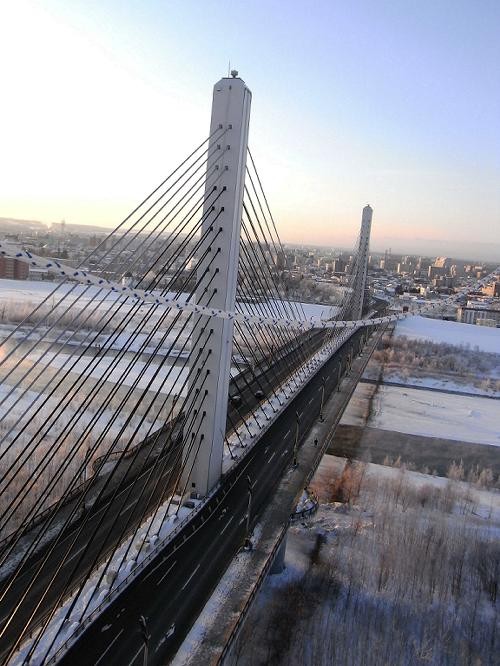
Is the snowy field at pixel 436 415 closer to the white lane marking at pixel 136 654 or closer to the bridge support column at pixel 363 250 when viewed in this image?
the bridge support column at pixel 363 250

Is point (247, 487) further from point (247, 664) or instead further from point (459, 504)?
point (459, 504)

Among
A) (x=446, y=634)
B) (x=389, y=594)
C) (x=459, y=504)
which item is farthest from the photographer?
(x=459, y=504)

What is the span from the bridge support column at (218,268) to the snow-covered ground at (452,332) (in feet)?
107

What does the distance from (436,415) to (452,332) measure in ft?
72.3

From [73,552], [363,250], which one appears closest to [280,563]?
[73,552]

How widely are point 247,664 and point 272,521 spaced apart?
232 cm

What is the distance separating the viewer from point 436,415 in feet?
71.0

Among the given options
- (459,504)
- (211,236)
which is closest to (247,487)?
(211,236)

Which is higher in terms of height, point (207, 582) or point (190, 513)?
point (190, 513)

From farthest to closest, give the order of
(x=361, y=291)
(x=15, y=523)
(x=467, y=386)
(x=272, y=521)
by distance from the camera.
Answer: (x=361, y=291) < (x=467, y=386) < (x=15, y=523) < (x=272, y=521)

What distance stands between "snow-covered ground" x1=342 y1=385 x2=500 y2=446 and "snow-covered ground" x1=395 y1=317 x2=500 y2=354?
42.7 ft

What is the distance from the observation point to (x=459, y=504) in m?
13.5

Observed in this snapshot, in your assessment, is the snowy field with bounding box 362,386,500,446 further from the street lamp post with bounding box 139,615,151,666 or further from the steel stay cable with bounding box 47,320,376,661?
the street lamp post with bounding box 139,615,151,666

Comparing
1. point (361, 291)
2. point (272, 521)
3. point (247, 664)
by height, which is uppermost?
point (361, 291)
